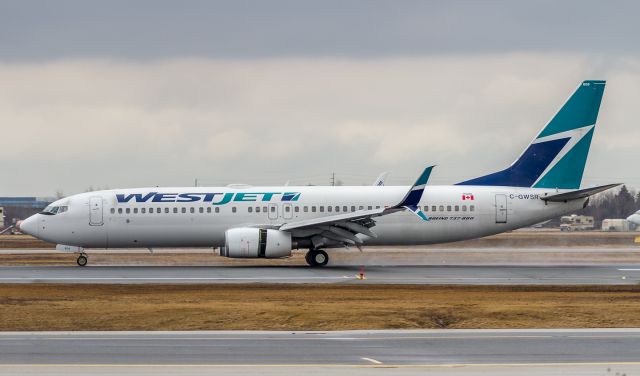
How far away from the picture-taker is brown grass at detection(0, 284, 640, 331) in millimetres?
24312

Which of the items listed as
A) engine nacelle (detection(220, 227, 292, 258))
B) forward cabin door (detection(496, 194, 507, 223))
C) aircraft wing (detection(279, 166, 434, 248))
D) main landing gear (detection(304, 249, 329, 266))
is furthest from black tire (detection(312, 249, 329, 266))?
forward cabin door (detection(496, 194, 507, 223))

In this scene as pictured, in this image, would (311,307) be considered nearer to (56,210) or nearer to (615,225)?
(56,210)

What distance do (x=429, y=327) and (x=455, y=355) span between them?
5239mm

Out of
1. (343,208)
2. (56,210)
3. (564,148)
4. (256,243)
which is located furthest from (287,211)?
(564,148)

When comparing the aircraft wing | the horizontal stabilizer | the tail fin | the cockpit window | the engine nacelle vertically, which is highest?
the tail fin

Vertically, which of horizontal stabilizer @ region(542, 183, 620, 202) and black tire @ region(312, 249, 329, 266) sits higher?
horizontal stabilizer @ region(542, 183, 620, 202)

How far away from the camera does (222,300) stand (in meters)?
29.7

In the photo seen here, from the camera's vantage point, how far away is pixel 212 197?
152 ft

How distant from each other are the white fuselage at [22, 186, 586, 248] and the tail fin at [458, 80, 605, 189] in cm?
68

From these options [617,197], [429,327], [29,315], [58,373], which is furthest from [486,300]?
[617,197]

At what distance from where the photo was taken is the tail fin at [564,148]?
47.0 meters

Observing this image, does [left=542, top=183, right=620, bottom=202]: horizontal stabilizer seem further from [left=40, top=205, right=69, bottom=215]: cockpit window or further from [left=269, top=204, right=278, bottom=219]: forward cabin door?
[left=40, top=205, right=69, bottom=215]: cockpit window

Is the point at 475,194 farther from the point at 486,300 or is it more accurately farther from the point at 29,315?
the point at 29,315

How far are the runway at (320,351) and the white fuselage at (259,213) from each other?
23.3 metres
